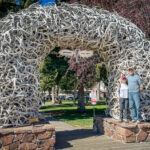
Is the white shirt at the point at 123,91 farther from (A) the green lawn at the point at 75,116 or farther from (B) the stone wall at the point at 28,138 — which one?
(A) the green lawn at the point at 75,116

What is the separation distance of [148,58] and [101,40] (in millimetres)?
1360

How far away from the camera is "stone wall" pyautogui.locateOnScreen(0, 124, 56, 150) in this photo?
13.7 ft

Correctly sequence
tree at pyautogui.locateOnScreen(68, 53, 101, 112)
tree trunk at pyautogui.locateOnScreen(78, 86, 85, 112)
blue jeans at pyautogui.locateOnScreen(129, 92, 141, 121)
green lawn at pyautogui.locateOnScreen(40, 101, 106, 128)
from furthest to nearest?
tree trunk at pyautogui.locateOnScreen(78, 86, 85, 112), tree at pyautogui.locateOnScreen(68, 53, 101, 112), green lawn at pyautogui.locateOnScreen(40, 101, 106, 128), blue jeans at pyautogui.locateOnScreen(129, 92, 141, 121)

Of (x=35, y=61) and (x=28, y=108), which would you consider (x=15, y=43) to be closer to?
(x=35, y=61)

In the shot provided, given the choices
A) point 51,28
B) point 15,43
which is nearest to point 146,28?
point 51,28

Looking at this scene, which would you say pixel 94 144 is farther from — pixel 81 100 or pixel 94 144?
pixel 81 100

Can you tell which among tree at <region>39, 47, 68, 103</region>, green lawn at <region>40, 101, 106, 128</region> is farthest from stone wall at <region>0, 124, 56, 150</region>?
tree at <region>39, 47, 68, 103</region>

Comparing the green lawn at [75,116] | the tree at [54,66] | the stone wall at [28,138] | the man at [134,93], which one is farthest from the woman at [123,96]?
the tree at [54,66]

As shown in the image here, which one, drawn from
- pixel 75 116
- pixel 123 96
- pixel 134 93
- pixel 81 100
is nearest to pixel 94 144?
pixel 123 96

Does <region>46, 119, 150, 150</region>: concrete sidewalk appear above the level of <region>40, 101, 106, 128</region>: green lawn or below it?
above

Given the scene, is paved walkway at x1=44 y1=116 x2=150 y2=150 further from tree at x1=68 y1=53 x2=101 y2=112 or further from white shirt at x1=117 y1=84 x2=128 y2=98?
tree at x1=68 y1=53 x2=101 y2=112

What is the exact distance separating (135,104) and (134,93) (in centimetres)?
29

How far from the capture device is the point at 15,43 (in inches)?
187

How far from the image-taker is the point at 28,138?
14.3 feet
